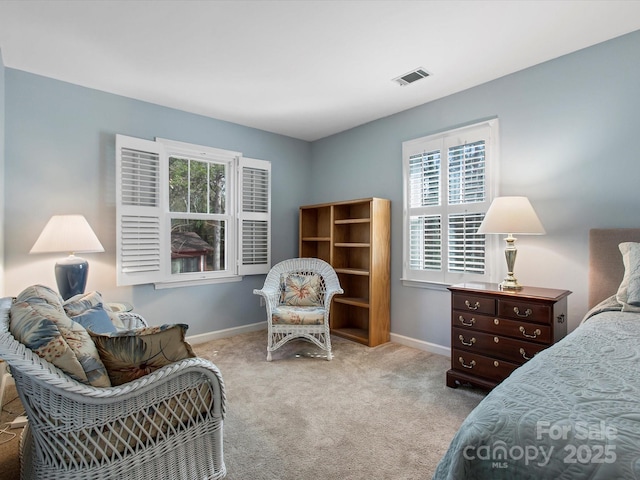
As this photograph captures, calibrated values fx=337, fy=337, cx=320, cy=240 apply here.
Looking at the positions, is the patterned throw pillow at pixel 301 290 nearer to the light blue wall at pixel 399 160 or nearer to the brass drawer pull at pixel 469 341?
the light blue wall at pixel 399 160

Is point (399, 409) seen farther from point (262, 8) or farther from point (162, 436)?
point (262, 8)

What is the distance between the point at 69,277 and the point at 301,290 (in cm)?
205

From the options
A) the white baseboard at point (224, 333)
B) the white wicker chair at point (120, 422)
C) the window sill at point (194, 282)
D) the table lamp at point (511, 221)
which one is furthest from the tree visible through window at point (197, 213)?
the table lamp at point (511, 221)

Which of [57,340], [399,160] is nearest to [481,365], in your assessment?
[399,160]

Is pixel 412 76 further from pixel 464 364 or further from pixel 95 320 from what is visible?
pixel 95 320

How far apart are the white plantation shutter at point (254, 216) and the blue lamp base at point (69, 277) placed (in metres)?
1.66

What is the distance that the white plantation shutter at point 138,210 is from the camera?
3.20 m

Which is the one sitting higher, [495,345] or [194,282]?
[194,282]

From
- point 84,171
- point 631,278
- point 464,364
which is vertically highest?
point 84,171

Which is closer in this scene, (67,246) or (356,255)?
(67,246)

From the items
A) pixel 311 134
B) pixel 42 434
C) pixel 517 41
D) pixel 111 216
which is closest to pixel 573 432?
pixel 42 434

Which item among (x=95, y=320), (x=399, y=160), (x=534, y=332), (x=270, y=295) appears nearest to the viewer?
(x=95, y=320)

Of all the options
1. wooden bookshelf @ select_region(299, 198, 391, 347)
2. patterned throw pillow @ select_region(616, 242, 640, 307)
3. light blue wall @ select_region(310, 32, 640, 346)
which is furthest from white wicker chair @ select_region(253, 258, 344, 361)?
patterned throw pillow @ select_region(616, 242, 640, 307)

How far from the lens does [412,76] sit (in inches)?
115
